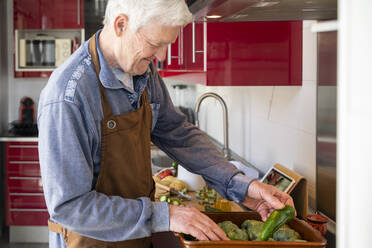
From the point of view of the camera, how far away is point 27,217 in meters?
4.50

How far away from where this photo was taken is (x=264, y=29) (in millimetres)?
2314

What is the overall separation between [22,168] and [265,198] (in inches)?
137

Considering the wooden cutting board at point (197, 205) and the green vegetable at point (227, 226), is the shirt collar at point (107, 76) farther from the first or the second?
the wooden cutting board at point (197, 205)

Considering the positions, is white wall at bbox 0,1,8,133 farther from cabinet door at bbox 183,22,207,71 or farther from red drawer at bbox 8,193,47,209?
cabinet door at bbox 183,22,207,71

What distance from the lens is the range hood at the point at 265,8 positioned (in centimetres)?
129

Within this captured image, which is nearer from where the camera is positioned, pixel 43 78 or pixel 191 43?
pixel 191 43

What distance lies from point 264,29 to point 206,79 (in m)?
0.36

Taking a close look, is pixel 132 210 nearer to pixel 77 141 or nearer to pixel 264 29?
pixel 77 141

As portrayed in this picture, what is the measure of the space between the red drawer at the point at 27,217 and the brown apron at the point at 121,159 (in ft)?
10.5

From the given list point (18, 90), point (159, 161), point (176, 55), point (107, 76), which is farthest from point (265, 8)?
point (18, 90)

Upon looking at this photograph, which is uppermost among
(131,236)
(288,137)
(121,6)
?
(121,6)

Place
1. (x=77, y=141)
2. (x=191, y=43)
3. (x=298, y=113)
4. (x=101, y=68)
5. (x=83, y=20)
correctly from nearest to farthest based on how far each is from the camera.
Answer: (x=77, y=141) < (x=101, y=68) < (x=298, y=113) < (x=191, y=43) < (x=83, y=20)

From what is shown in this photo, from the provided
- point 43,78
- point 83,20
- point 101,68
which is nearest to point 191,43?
point 101,68
